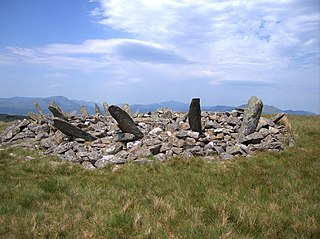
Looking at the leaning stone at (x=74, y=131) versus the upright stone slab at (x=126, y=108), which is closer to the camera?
the leaning stone at (x=74, y=131)

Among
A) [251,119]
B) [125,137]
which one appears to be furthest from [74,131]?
[251,119]

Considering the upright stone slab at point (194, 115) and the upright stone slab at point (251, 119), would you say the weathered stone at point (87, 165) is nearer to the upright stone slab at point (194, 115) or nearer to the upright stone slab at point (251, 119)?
the upright stone slab at point (194, 115)

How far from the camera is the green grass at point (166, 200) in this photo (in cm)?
597

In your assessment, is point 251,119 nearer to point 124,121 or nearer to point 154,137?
point 154,137

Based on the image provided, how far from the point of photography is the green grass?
19.6 ft

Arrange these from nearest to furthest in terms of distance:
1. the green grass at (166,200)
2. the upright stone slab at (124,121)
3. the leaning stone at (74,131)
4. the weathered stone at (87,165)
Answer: the green grass at (166,200)
the weathered stone at (87,165)
the upright stone slab at (124,121)
the leaning stone at (74,131)

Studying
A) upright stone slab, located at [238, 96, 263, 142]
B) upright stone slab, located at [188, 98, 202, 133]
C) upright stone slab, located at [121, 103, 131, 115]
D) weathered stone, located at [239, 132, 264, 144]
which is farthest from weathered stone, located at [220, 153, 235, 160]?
upright stone slab, located at [121, 103, 131, 115]

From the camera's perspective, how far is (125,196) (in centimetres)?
816

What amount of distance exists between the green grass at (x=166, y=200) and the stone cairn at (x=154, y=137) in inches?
67.3

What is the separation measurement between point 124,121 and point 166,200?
8.70m

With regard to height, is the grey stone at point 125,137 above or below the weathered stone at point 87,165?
above

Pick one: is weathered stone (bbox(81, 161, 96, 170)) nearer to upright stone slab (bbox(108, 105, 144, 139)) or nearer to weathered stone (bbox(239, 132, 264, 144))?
upright stone slab (bbox(108, 105, 144, 139))

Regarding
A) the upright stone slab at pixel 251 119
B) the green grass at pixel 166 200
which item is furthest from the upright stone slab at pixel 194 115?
the green grass at pixel 166 200

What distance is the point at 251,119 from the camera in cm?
1689
